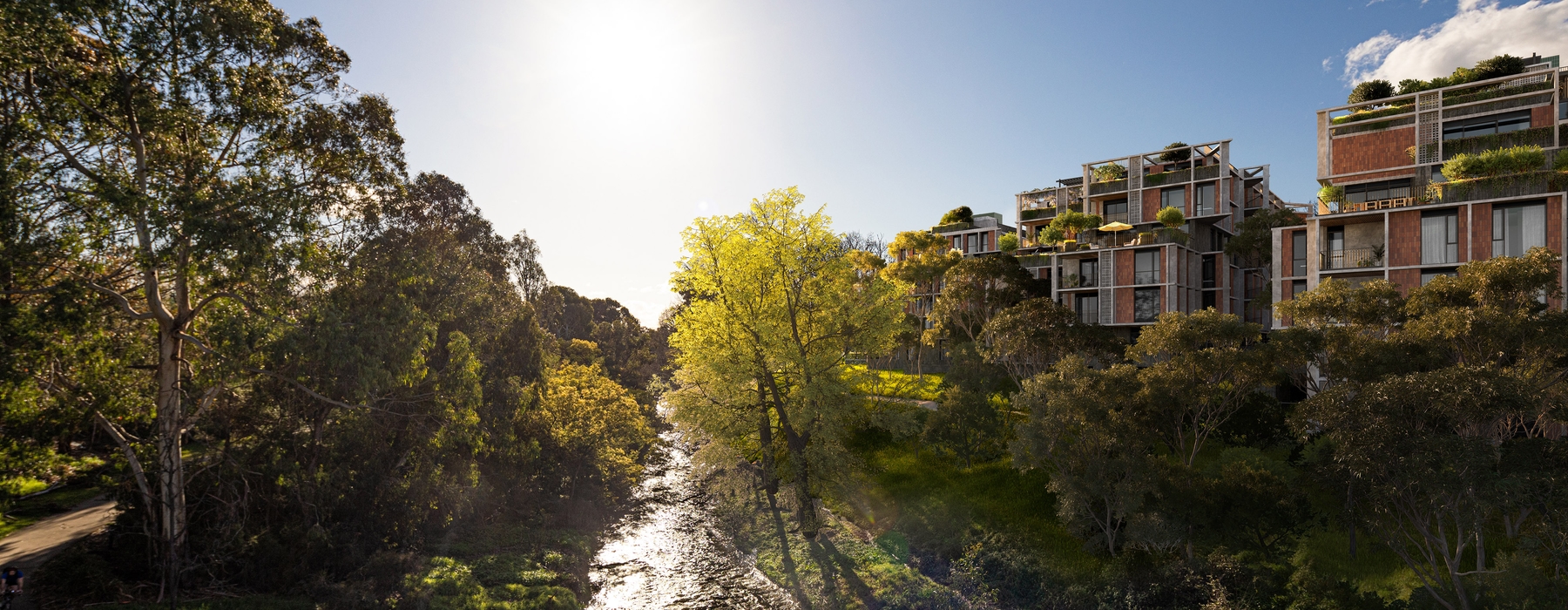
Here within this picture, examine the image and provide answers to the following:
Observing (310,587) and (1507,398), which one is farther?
(310,587)

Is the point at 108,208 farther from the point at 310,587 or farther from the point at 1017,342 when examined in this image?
the point at 1017,342

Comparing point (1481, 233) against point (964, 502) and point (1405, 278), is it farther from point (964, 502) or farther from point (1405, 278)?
point (964, 502)

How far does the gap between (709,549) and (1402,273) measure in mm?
37391

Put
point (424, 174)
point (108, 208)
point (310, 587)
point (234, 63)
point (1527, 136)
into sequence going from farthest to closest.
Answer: point (1527, 136) → point (424, 174) → point (310, 587) → point (234, 63) → point (108, 208)

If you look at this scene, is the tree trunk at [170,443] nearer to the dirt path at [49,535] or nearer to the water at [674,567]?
the dirt path at [49,535]

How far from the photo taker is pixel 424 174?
30.3m

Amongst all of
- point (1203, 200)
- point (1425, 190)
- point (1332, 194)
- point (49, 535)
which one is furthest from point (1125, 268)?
point (49, 535)

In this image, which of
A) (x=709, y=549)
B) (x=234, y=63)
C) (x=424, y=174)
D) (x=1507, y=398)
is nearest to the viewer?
(x=1507, y=398)

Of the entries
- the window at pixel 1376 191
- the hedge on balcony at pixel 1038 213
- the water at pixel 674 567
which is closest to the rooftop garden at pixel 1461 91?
the window at pixel 1376 191

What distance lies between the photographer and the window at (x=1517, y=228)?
2941cm

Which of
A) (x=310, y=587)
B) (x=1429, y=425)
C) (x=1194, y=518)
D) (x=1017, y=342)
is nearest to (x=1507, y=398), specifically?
(x=1429, y=425)

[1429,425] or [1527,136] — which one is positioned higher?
[1527,136]

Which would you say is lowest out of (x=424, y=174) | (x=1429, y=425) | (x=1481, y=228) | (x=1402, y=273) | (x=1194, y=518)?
(x=1194, y=518)

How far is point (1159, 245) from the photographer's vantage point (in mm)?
47562
